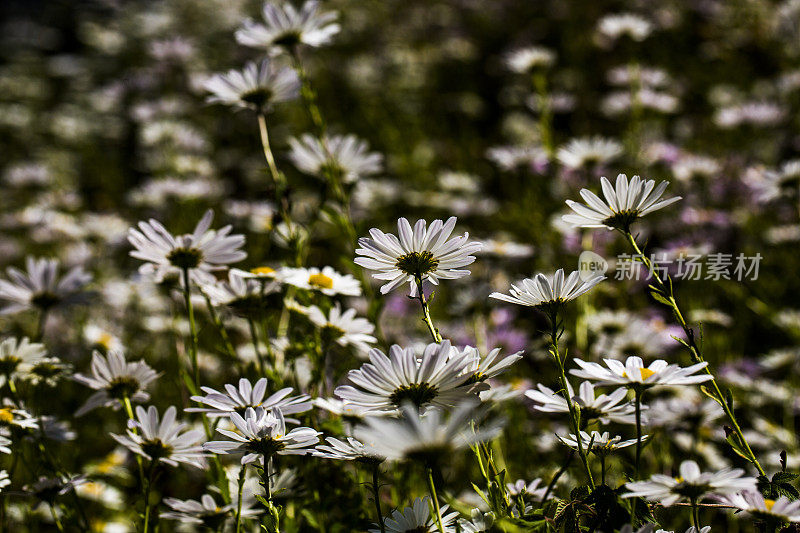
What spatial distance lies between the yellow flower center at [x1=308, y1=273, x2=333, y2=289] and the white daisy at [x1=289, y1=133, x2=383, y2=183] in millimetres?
298

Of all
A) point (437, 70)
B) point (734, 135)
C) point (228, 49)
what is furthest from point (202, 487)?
point (228, 49)

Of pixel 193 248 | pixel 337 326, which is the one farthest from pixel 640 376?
pixel 193 248

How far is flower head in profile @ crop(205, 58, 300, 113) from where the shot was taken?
3.84ft

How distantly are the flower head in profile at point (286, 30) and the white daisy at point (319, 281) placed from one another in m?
0.45

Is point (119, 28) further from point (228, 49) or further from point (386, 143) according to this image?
point (386, 143)

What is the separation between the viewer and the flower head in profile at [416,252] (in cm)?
74

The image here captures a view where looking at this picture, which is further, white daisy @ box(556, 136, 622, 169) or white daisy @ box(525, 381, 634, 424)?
white daisy @ box(556, 136, 622, 169)

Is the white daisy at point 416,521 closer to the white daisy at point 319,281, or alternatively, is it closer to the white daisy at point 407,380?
the white daisy at point 407,380

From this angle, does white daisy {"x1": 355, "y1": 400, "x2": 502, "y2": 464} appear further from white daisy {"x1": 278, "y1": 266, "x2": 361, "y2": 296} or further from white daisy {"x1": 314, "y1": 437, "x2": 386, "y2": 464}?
white daisy {"x1": 278, "y1": 266, "x2": 361, "y2": 296}

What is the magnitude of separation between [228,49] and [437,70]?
61.9 inches

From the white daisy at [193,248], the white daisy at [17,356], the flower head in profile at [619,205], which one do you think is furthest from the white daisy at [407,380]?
the white daisy at [17,356]

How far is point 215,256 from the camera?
3.11ft

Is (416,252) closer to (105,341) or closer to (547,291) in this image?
(547,291)

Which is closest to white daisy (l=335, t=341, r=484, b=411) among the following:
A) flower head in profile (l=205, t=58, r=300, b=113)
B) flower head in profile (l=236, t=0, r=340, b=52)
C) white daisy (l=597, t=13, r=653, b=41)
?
flower head in profile (l=205, t=58, r=300, b=113)
